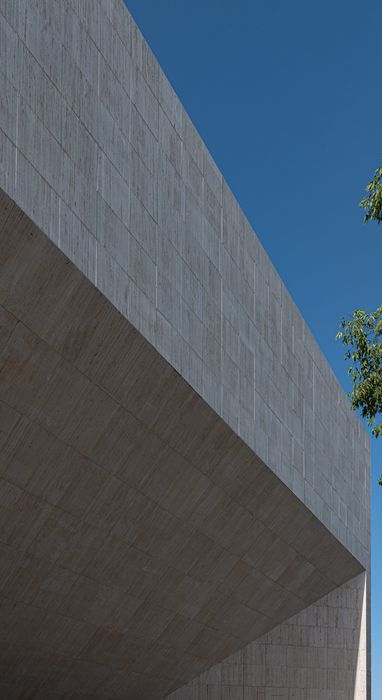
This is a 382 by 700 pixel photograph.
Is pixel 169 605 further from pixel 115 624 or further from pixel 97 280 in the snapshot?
pixel 97 280

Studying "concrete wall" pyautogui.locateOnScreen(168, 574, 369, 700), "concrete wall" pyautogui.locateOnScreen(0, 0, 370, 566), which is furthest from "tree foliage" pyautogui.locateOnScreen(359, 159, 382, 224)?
"concrete wall" pyautogui.locateOnScreen(168, 574, 369, 700)

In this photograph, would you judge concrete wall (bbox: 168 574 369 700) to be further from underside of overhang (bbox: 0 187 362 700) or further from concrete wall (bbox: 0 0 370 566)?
concrete wall (bbox: 0 0 370 566)

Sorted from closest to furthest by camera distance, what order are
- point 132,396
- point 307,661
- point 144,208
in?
point 144,208, point 132,396, point 307,661

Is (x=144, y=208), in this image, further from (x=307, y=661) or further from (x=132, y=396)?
(x=307, y=661)

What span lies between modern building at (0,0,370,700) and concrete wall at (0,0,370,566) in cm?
3

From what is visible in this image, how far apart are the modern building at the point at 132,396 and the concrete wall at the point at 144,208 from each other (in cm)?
3

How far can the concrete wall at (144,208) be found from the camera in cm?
980

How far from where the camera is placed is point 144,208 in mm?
12312

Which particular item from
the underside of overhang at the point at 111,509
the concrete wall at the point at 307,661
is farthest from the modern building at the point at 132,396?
the concrete wall at the point at 307,661

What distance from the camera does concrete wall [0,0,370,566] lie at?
980 centimetres

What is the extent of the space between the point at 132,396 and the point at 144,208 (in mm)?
2139

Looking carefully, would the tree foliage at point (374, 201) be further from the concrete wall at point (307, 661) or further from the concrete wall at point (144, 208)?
the concrete wall at point (307, 661)

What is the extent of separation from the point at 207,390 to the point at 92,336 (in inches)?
132

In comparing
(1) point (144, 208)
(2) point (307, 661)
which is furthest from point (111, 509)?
(2) point (307, 661)
